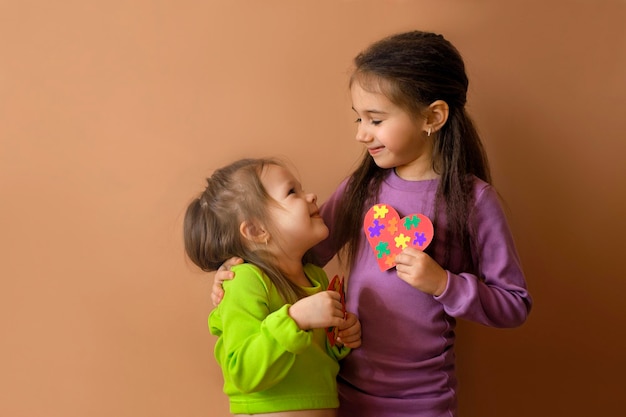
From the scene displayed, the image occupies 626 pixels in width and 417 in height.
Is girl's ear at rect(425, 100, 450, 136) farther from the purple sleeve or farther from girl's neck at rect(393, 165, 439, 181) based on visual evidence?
the purple sleeve

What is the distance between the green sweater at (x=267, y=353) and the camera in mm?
1169

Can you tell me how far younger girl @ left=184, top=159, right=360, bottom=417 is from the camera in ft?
3.88

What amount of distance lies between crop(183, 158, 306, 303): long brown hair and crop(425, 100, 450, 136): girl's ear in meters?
0.33

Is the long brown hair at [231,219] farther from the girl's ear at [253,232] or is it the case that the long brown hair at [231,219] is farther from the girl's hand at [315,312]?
the girl's hand at [315,312]

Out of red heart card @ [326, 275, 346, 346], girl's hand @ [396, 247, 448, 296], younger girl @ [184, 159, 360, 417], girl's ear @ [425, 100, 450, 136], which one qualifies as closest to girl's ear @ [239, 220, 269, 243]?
younger girl @ [184, 159, 360, 417]

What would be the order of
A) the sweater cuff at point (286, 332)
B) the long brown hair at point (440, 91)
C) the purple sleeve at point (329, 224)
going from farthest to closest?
the purple sleeve at point (329, 224), the long brown hair at point (440, 91), the sweater cuff at point (286, 332)

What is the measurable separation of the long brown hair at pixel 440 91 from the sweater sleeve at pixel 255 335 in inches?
14.7

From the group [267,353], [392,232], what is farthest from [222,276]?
[392,232]

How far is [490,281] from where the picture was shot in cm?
132

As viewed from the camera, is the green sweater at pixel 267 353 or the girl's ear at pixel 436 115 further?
the girl's ear at pixel 436 115

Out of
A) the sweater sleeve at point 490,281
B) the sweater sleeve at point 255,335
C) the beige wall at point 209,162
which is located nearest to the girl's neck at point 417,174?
the sweater sleeve at point 490,281

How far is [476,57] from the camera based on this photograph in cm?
161

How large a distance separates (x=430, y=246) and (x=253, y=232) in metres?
0.35

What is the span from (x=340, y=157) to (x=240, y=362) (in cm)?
62
